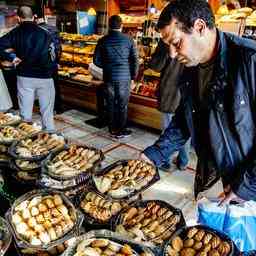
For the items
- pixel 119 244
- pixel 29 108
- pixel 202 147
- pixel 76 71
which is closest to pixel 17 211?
pixel 119 244

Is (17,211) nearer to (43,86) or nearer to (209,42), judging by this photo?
(209,42)

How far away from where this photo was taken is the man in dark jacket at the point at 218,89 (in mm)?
1679

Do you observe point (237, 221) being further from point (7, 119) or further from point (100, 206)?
point (7, 119)

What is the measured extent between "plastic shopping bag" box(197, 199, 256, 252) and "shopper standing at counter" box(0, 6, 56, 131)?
9.65 ft

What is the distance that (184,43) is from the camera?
67.5 inches

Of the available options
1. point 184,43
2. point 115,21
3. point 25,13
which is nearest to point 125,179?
point 184,43

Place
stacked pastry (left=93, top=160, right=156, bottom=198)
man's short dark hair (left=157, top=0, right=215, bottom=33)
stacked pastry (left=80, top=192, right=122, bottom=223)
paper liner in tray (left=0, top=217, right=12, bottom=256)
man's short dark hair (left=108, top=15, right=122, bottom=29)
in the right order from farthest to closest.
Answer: man's short dark hair (left=108, top=15, right=122, bottom=29) < stacked pastry (left=93, top=160, right=156, bottom=198) < stacked pastry (left=80, top=192, right=122, bottom=223) < paper liner in tray (left=0, top=217, right=12, bottom=256) < man's short dark hair (left=157, top=0, right=215, bottom=33)

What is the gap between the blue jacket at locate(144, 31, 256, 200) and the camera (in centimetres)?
172

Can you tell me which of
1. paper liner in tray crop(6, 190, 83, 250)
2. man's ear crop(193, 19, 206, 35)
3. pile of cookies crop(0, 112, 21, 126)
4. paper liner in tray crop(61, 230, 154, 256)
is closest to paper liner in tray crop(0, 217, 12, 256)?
paper liner in tray crop(6, 190, 83, 250)

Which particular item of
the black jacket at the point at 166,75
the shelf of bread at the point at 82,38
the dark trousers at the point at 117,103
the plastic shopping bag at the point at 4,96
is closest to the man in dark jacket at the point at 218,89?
the black jacket at the point at 166,75

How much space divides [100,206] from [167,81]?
2.31 meters

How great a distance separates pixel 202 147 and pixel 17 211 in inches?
52.8

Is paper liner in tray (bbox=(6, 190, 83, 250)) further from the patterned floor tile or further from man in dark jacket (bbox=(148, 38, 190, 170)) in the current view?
the patterned floor tile

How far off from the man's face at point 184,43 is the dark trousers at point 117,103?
387 cm
